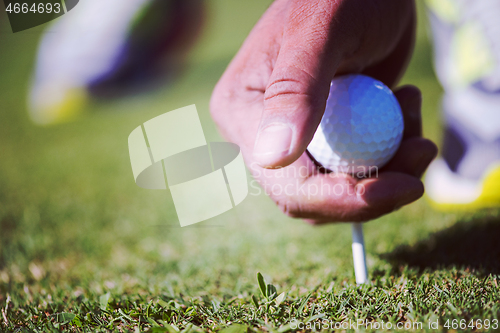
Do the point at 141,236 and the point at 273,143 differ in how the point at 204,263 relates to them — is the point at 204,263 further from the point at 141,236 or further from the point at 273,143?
the point at 273,143

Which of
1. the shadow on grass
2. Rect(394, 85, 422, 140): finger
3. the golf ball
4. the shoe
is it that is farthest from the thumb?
the shoe

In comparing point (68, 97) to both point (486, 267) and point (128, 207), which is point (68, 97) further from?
point (486, 267)

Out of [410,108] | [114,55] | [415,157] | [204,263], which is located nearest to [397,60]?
[410,108]

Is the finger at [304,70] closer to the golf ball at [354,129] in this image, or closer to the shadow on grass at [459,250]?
the golf ball at [354,129]

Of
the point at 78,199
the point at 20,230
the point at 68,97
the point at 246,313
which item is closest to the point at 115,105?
the point at 68,97

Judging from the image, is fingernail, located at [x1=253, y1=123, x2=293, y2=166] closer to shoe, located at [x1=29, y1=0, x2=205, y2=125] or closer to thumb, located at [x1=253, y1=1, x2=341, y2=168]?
thumb, located at [x1=253, y1=1, x2=341, y2=168]

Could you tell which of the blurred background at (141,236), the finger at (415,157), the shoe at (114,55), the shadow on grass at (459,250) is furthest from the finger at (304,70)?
the shoe at (114,55)

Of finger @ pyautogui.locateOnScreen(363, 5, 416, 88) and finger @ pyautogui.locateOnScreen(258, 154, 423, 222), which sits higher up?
finger @ pyautogui.locateOnScreen(363, 5, 416, 88)
